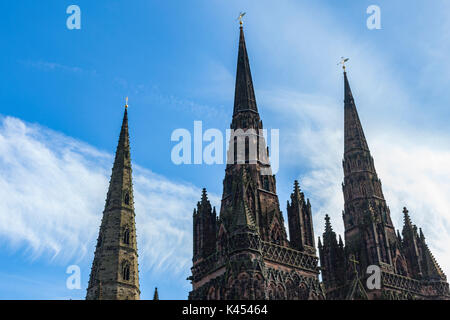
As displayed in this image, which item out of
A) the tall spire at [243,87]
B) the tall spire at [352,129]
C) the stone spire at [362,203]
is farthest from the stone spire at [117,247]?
the tall spire at [352,129]

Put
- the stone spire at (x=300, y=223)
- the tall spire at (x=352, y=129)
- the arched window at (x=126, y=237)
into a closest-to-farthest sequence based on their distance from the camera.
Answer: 1. the stone spire at (x=300, y=223)
2. the arched window at (x=126, y=237)
3. the tall spire at (x=352, y=129)

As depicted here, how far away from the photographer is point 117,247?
60.8 m

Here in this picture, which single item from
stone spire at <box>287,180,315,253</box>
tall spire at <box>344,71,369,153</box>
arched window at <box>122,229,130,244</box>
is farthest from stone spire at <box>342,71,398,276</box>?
arched window at <box>122,229,130,244</box>

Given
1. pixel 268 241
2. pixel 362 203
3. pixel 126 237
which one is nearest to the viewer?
pixel 268 241

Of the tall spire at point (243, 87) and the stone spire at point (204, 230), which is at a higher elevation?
the tall spire at point (243, 87)

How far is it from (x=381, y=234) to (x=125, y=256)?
89.6ft

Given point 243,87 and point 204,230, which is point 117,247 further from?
point 243,87

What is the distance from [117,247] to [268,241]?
21.7 meters

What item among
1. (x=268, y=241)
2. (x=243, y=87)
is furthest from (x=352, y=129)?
(x=268, y=241)

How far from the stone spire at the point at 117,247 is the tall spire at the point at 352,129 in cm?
2740

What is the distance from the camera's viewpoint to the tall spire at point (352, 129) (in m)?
69.9

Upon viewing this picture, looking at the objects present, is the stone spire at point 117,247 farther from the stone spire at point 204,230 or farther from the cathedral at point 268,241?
the stone spire at point 204,230
